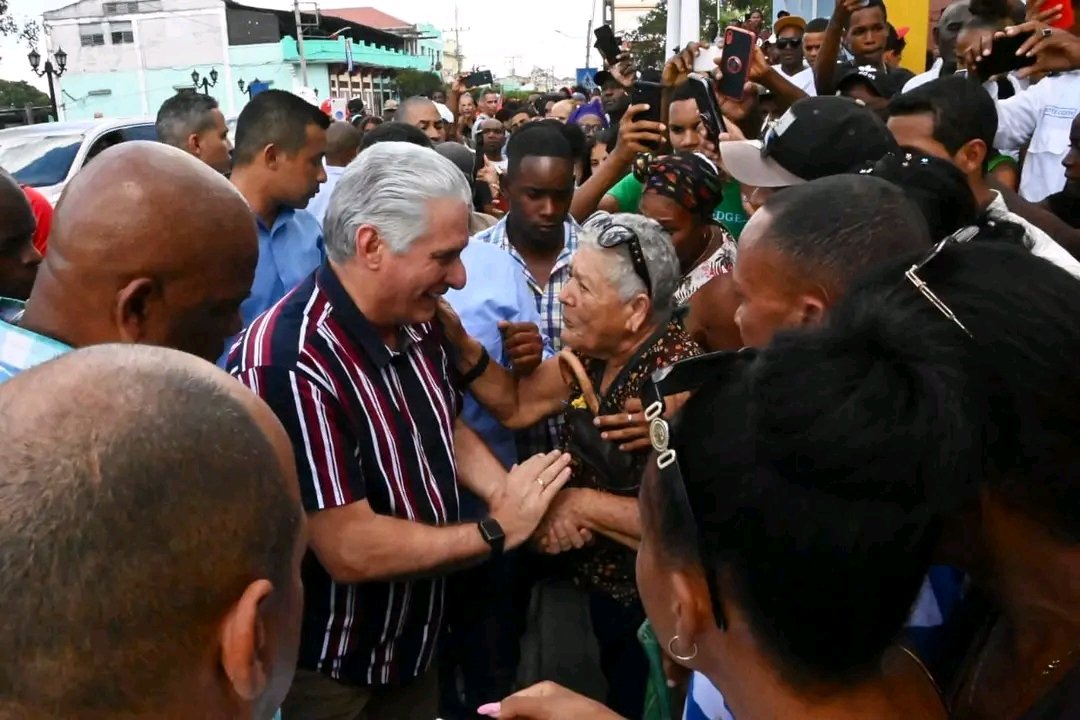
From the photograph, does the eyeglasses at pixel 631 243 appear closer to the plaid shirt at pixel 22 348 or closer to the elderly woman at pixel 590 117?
the plaid shirt at pixel 22 348

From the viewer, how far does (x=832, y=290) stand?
5.64 feet

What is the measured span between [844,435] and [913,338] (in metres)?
0.19

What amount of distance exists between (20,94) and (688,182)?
57747 millimetres

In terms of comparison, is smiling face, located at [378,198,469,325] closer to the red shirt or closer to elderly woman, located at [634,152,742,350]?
elderly woman, located at [634,152,742,350]

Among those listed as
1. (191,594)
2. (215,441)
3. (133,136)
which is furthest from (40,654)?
(133,136)

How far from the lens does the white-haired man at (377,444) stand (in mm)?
1969

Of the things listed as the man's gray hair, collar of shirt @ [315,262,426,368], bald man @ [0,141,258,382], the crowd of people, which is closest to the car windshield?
the man's gray hair

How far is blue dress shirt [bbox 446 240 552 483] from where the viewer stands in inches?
116

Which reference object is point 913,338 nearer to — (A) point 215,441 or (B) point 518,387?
(A) point 215,441

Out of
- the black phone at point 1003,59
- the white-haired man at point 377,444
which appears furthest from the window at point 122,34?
the white-haired man at point 377,444

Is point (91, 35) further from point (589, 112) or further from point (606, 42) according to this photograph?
point (606, 42)

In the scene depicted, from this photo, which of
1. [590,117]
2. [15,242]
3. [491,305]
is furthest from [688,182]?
[590,117]

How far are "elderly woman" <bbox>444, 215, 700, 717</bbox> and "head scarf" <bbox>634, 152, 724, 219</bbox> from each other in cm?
80

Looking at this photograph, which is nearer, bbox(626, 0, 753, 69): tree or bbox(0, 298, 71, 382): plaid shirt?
bbox(0, 298, 71, 382): plaid shirt
